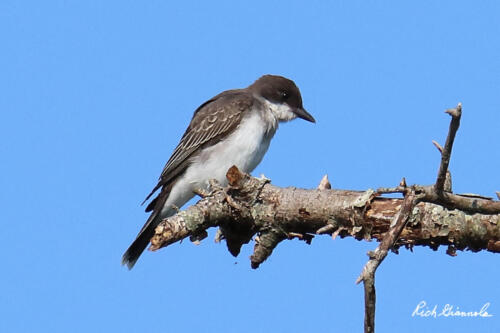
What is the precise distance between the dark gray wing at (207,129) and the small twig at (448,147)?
4521mm

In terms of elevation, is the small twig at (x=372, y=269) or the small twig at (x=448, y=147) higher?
the small twig at (x=448, y=147)

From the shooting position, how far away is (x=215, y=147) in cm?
926

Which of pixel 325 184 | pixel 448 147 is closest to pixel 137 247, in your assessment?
pixel 325 184

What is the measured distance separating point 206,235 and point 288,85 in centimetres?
361

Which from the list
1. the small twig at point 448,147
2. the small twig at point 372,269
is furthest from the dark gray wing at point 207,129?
the small twig at point 372,269

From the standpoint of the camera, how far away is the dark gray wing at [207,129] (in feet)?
30.7

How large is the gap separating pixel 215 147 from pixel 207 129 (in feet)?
1.09

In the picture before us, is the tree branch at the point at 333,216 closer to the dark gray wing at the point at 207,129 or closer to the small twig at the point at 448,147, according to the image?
the small twig at the point at 448,147

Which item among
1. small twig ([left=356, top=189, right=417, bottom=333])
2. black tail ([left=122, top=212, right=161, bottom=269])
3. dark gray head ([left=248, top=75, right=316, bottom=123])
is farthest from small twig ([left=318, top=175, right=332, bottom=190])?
dark gray head ([left=248, top=75, right=316, bottom=123])

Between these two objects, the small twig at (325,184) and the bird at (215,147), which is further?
the bird at (215,147)

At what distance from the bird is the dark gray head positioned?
0.01 meters

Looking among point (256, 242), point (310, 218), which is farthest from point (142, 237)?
point (310, 218)

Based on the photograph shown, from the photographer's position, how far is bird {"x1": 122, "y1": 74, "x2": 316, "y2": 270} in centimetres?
910

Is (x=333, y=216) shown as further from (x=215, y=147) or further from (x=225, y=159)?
(x=215, y=147)
